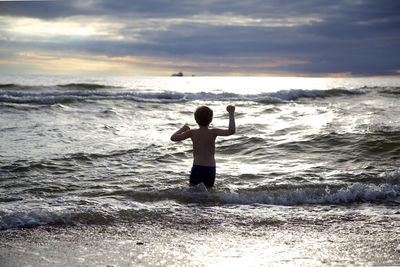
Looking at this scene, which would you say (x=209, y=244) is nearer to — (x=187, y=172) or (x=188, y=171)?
(x=187, y=172)

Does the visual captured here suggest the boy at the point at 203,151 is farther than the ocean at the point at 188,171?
Yes

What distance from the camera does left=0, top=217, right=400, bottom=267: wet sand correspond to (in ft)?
11.3

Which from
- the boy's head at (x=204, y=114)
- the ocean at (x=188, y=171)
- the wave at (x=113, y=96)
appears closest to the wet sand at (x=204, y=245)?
the ocean at (x=188, y=171)

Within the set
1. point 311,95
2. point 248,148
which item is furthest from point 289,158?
point 311,95

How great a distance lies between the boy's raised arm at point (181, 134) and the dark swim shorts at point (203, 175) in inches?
20.2

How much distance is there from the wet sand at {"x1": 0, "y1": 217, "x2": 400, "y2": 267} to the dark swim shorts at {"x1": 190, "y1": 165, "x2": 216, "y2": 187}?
164 centimetres

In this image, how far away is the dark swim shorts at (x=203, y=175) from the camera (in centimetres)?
618

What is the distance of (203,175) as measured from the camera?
6.20 m

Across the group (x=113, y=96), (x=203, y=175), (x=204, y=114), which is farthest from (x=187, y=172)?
(x=113, y=96)

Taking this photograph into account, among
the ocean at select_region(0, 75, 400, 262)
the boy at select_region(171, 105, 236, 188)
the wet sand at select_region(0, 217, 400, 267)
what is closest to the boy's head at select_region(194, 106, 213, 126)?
the boy at select_region(171, 105, 236, 188)

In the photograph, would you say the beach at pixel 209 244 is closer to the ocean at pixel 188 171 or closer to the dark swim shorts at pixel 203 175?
the ocean at pixel 188 171

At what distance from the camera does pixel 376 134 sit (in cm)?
1057

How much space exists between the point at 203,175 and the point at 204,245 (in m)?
2.38

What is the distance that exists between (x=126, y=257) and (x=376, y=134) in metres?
8.75
